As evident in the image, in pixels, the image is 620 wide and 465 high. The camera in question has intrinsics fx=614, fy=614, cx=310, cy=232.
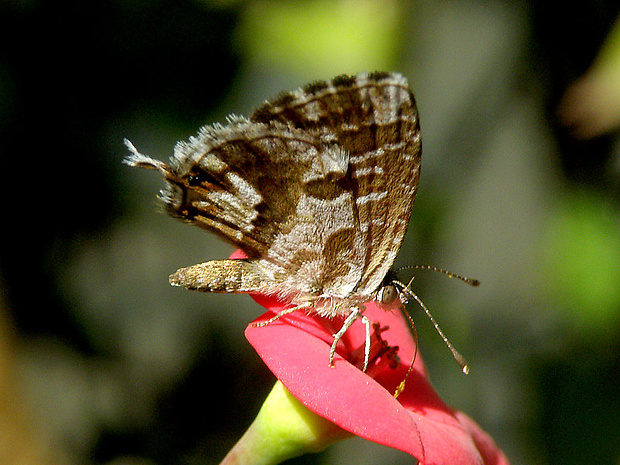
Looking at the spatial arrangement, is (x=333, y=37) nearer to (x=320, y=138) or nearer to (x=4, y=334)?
(x=320, y=138)

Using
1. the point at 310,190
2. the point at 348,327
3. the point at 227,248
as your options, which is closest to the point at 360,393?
the point at 348,327

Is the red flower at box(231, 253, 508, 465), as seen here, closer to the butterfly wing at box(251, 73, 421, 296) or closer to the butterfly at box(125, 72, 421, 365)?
the butterfly at box(125, 72, 421, 365)

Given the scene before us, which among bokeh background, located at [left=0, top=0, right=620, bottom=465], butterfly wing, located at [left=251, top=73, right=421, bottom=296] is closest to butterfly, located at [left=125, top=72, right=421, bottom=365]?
butterfly wing, located at [left=251, top=73, right=421, bottom=296]

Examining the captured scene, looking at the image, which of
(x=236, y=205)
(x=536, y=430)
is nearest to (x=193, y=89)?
(x=236, y=205)

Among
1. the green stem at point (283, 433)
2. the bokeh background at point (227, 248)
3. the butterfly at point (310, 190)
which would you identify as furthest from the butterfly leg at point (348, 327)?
the bokeh background at point (227, 248)

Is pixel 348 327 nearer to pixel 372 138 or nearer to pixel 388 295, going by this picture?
pixel 388 295
